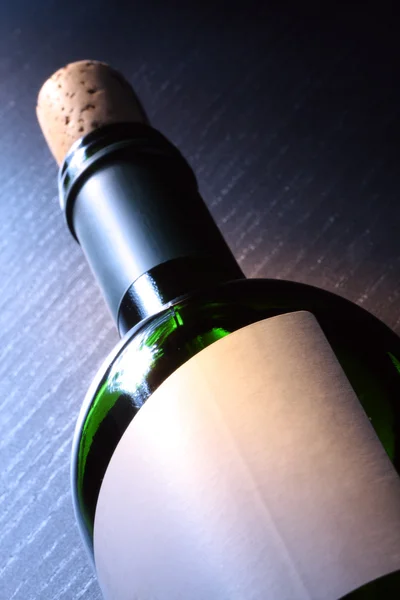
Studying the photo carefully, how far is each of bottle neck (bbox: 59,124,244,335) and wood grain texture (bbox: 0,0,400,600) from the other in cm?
10

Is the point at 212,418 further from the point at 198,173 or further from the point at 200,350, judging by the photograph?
the point at 198,173

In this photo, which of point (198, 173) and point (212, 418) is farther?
point (198, 173)

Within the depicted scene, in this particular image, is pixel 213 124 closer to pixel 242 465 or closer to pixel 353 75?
pixel 353 75

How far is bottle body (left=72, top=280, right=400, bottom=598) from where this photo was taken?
0.21m

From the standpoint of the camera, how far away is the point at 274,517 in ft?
0.55

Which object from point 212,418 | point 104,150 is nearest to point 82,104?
point 104,150

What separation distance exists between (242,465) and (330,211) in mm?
212

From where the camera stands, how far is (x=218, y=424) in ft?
0.58

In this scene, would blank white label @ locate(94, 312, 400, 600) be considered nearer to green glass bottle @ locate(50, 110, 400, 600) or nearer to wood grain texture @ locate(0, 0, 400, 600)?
green glass bottle @ locate(50, 110, 400, 600)

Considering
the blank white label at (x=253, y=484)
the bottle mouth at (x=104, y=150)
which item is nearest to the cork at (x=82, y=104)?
the bottle mouth at (x=104, y=150)

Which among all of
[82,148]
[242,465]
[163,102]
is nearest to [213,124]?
[163,102]

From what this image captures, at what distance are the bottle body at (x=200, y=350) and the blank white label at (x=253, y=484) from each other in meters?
0.02

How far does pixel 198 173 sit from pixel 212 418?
0.23 meters

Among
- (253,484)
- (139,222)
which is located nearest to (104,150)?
(139,222)
